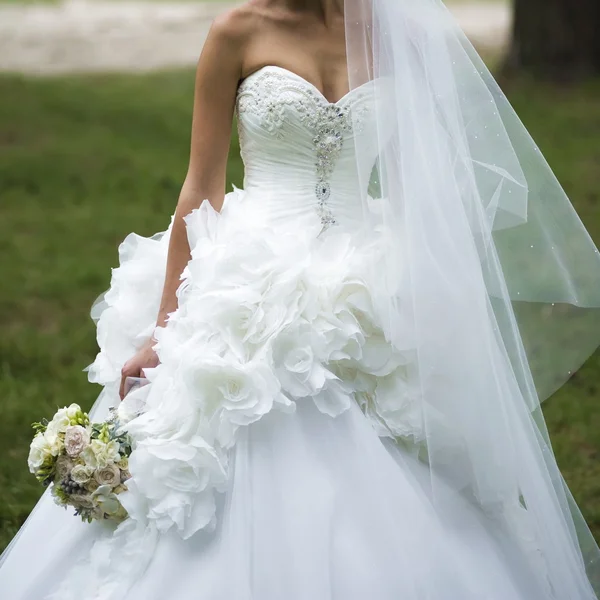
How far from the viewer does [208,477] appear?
2775 millimetres

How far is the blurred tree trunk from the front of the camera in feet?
37.3

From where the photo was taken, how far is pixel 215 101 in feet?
10.4

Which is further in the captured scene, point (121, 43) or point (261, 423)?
point (121, 43)

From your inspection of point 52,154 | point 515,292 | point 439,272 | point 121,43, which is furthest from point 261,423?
point 121,43

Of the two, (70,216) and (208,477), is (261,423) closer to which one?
Answer: (208,477)

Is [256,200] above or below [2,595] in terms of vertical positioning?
above

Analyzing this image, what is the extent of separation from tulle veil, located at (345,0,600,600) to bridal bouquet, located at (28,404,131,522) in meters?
0.80

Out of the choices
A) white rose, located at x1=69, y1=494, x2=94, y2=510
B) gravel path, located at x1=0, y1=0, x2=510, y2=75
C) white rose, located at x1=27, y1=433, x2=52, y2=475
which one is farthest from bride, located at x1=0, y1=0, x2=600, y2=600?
gravel path, located at x1=0, y1=0, x2=510, y2=75

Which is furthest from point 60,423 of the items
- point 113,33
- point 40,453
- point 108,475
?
point 113,33

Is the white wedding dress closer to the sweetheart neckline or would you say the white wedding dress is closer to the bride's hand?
the sweetheart neckline

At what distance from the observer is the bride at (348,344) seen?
279cm

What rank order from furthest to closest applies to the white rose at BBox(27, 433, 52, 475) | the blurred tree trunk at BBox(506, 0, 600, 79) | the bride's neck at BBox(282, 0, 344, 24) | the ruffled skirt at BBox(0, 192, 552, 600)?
the blurred tree trunk at BBox(506, 0, 600, 79) → the bride's neck at BBox(282, 0, 344, 24) → the white rose at BBox(27, 433, 52, 475) → the ruffled skirt at BBox(0, 192, 552, 600)

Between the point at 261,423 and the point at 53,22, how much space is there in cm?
1575

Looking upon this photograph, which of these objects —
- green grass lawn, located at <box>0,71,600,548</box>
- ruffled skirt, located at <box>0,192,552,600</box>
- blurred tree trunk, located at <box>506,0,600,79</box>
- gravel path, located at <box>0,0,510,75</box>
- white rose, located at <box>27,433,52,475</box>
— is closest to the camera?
ruffled skirt, located at <box>0,192,552,600</box>
